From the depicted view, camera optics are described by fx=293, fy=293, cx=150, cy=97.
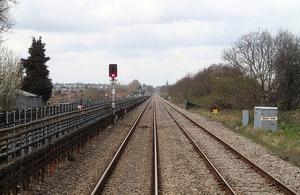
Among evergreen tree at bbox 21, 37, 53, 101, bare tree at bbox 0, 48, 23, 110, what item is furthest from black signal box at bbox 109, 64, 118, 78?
evergreen tree at bbox 21, 37, 53, 101

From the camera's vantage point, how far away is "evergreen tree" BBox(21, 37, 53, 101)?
40.4 metres

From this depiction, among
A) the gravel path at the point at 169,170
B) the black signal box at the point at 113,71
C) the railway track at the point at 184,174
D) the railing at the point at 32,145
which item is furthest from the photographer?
the black signal box at the point at 113,71

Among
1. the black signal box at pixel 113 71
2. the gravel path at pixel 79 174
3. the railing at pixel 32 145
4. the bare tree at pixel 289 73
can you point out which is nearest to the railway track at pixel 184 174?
the gravel path at pixel 79 174

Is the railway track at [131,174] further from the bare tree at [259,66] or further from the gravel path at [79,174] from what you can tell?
the bare tree at [259,66]

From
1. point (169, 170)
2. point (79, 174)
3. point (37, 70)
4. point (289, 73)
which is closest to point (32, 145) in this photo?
point (79, 174)

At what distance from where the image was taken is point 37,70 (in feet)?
137

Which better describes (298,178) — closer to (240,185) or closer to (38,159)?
(240,185)

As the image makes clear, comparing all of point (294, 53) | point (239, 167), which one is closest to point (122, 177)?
point (239, 167)

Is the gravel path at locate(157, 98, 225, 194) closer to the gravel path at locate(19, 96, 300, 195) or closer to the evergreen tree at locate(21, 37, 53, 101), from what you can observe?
the gravel path at locate(19, 96, 300, 195)

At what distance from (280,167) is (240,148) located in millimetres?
3166

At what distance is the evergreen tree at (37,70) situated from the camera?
132 feet

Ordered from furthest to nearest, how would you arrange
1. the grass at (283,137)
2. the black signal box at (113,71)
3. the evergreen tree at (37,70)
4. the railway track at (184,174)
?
the evergreen tree at (37,70), the black signal box at (113,71), the grass at (283,137), the railway track at (184,174)

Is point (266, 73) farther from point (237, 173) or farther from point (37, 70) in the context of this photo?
point (37, 70)

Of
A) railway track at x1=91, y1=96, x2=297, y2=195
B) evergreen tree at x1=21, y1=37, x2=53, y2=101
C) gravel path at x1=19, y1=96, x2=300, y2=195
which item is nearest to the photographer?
railway track at x1=91, y1=96, x2=297, y2=195
